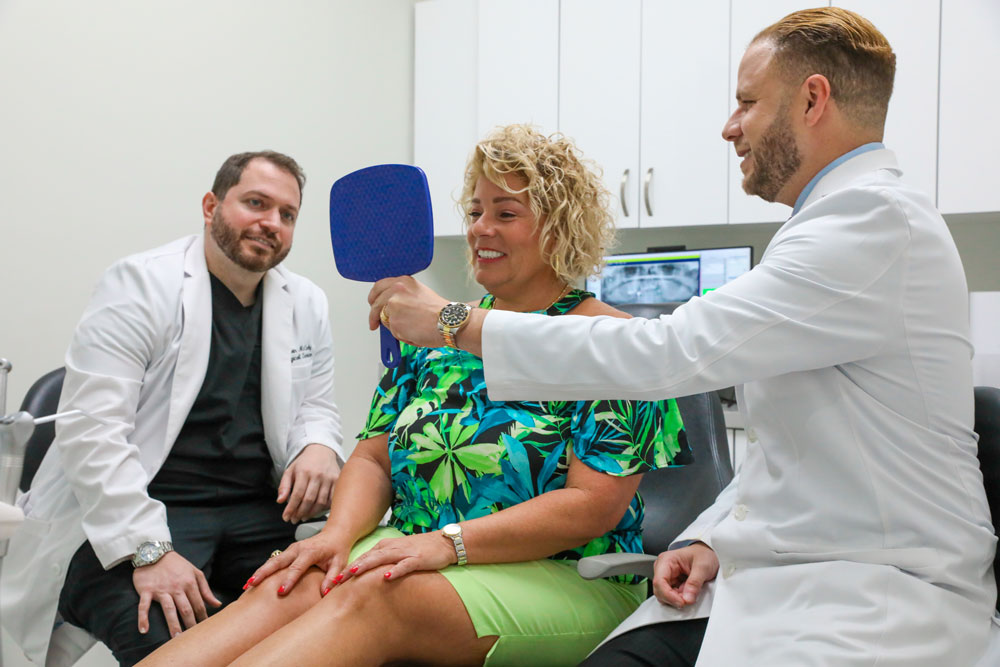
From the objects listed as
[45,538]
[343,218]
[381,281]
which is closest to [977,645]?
[381,281]

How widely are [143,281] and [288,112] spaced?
1.42m

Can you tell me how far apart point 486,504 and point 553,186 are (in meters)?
0.55

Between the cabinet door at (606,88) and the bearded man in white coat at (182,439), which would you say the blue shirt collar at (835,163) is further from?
the cabinet door at (606,88)

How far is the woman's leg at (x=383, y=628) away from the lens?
1042 mm

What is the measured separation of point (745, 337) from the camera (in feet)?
3.11

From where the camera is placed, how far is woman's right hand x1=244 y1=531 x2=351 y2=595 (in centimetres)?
123

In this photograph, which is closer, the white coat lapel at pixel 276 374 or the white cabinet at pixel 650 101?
the white coat lapel at pixel 276 374

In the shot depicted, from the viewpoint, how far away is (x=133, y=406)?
1.67m

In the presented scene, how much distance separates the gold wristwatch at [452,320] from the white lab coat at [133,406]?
0.78 metres

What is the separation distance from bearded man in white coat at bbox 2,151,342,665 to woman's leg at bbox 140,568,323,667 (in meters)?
0.30

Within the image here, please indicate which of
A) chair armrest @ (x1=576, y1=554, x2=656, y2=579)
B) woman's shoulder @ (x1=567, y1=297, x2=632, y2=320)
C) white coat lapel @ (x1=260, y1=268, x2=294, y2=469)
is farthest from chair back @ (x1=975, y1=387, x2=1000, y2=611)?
white coat lapel @ (x1=260, y1=268, x2=294, y2=469)

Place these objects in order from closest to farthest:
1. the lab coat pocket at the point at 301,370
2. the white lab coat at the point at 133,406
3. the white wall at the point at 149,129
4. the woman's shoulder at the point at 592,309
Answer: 1. the woman's shoulder at the point at 592,309
2. the white lab coat at the point at 133,406
3. the lab coat pocket at the point at 301,370
4. the white wall at the point at 149,129

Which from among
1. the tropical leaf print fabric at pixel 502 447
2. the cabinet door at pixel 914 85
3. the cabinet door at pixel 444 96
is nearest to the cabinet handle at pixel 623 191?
the cabinet door at pixel 444 96

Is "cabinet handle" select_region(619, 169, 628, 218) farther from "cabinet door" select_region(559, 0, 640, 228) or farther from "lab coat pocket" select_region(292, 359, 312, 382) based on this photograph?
"lab coat pocket" select_region(292, 359, 312, 382)
